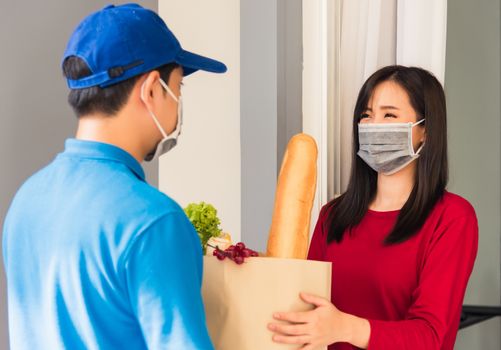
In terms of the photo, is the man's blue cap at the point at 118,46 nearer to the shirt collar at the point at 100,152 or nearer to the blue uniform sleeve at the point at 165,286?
the shirt collar at the point at 100,152

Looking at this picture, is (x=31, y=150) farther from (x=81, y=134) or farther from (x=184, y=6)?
(x=184, y=6)

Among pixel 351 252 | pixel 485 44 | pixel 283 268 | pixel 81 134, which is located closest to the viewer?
pixel 81 134

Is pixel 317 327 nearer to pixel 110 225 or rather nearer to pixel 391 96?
pixel 110 225

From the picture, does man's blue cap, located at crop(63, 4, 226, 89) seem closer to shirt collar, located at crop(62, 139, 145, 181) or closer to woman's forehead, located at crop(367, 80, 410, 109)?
shirt collar, located at crop(62, 139, 145, 181)

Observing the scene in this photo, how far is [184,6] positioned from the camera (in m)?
1.98

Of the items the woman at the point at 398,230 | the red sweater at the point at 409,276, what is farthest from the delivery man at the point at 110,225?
the red sweater at the point at 409,276

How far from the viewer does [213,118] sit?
2070 mm

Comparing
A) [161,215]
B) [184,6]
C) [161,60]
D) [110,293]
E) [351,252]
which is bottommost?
[351,252]

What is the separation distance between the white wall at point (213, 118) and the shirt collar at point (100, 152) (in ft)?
3.32

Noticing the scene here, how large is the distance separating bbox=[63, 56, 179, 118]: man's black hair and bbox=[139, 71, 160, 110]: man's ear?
0.04 ft

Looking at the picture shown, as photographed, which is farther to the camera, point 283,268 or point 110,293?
point 283,268

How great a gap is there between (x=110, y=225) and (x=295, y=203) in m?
0.55

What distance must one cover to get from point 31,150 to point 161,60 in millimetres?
539

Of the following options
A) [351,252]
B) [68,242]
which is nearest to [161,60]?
[68,242]
